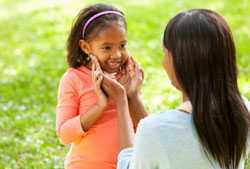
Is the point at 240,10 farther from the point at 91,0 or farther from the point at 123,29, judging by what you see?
the point at 123,29

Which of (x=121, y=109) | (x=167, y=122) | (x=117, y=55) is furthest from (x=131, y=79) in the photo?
(x=167, y=122)

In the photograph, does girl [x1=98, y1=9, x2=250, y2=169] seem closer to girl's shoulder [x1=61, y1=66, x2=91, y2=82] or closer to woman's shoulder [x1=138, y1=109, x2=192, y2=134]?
woman's shoulder [x1=138, y1=109, x2=192, y2=134]

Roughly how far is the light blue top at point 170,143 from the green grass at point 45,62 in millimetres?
2779

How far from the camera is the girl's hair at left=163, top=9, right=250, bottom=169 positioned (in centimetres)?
273

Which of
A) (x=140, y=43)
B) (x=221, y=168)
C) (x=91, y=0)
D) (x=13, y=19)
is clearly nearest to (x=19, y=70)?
(x=140, y=43)

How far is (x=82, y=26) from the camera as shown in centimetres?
383

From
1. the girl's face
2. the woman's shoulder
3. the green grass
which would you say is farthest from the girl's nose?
the green grass

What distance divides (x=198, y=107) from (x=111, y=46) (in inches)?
44.9

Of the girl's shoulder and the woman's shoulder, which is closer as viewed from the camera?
the woman's shoulder

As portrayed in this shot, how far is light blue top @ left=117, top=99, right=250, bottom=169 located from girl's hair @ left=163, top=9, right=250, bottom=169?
43 mm

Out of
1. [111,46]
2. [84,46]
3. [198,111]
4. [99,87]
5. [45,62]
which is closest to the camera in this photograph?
[198,111]

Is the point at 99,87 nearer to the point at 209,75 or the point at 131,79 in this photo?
the point at 131,79

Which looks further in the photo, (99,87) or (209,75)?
(99,87)

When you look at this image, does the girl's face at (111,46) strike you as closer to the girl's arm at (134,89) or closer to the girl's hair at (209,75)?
the girl's arm at (134,89)
